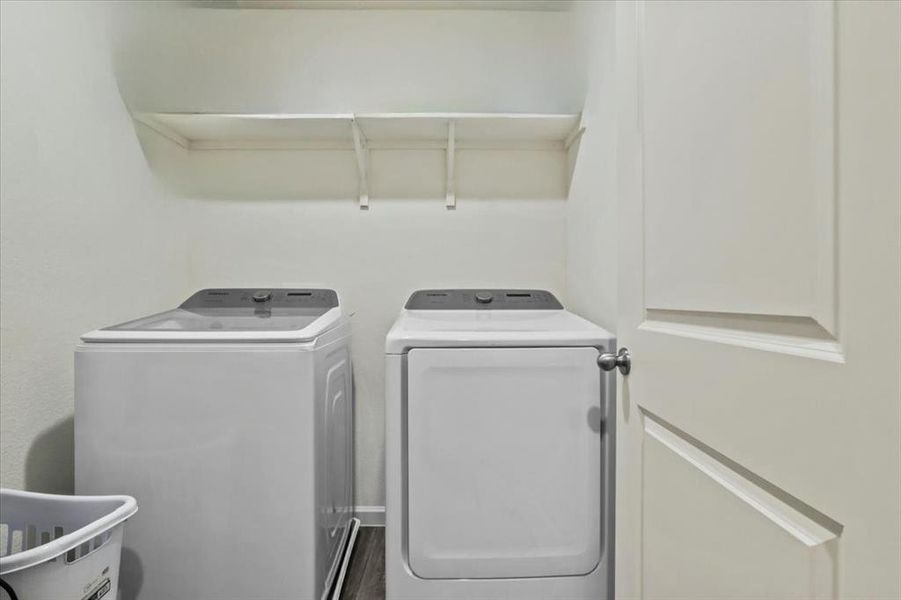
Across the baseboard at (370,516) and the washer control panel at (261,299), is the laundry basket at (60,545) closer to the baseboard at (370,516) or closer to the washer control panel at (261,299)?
the washer control panel at (261,299)

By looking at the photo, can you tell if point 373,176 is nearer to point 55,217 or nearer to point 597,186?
point 597,186

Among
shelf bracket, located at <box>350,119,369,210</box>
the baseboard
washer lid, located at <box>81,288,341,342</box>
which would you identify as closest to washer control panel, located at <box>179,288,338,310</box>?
washer lid, located at <box>81,288,341,342</box>

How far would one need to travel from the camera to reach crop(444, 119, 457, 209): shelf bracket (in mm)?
1930

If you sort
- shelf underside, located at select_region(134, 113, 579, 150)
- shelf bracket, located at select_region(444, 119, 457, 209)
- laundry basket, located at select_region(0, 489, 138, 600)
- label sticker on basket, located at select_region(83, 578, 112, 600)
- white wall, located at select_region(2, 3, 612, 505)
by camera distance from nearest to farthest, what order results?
laundry basket, located at select_region(0, 489, 138, 600), label sticker on basket, located at select_region(83, 578, 112, 600), shelf underside, located at select_region(134, 113, 579, 150), shelf bracket, located at select_region(444, 119, 457, 209), white wall, located at select_region(2, 3, 612, 505)

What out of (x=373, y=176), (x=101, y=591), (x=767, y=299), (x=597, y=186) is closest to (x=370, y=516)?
(x=101, y=591)

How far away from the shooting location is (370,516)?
2.07 metres

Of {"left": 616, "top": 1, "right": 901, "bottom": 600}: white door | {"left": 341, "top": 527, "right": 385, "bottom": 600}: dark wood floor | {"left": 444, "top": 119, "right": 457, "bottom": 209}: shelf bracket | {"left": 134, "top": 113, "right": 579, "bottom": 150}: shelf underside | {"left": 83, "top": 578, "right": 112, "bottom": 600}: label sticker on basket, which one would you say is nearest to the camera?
{"left": 616, "top": 1, "right": 901, "bottom": 600}: white door

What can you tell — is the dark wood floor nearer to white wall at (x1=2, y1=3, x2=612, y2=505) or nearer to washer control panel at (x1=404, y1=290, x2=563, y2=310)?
white wall at (x1=2, y1=3, x2=612, y2=505)

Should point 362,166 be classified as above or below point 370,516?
above

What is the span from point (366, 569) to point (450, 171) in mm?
1757

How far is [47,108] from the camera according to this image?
133cm

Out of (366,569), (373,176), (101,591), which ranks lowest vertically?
(366,569)

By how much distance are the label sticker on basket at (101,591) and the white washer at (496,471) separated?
0.69 metres

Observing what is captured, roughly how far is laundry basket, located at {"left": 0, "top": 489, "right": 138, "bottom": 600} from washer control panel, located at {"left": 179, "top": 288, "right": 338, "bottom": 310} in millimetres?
880
